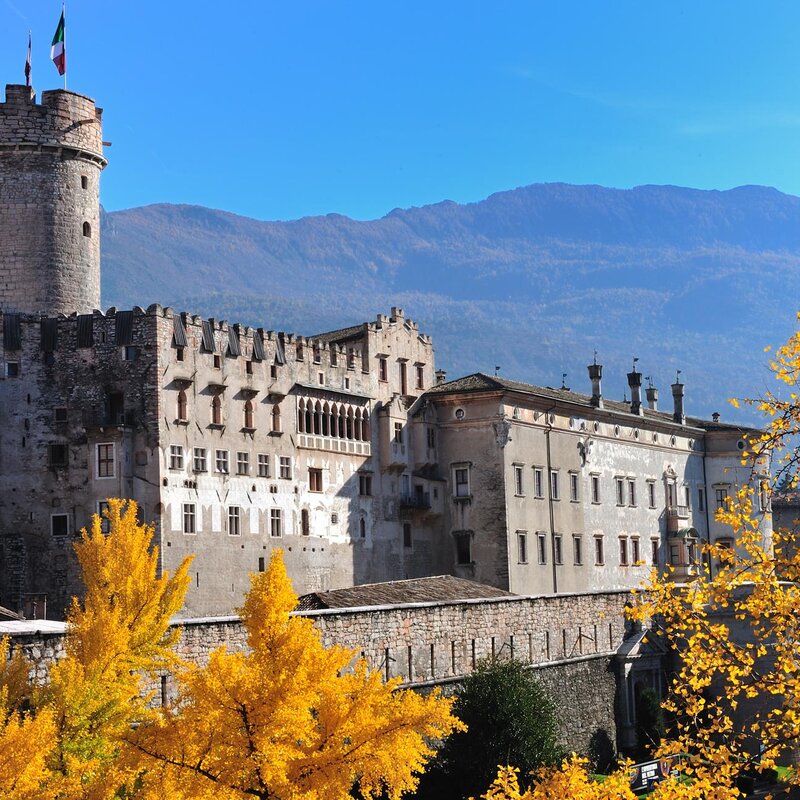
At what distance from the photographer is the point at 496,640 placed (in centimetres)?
4641

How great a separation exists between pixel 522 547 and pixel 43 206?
26.7m

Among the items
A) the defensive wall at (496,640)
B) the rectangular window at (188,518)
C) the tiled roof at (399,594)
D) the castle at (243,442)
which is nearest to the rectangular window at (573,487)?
the castle at (243,442)

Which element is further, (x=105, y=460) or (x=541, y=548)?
(x=541, y=548)

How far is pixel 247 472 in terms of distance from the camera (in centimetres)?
5781

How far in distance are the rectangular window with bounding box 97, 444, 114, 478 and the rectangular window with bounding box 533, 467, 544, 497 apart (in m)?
23.1

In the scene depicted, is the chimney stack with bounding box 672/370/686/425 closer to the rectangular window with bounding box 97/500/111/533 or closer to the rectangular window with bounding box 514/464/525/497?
the rectangular window with bounding box 514/464/525/497

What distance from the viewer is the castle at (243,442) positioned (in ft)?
176

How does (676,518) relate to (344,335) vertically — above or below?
below

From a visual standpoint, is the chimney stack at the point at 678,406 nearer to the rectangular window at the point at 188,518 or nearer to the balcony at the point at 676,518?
the balcony at the point at 676,518

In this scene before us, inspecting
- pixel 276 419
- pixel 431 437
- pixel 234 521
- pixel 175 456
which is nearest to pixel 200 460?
pixel 175 456

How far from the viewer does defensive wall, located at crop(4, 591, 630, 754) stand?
127 ft

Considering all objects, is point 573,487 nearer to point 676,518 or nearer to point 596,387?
point 596,387

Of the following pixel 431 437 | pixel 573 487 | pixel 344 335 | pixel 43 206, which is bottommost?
pixel 573 487

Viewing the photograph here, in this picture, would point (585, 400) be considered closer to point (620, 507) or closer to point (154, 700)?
point (620, 507)
